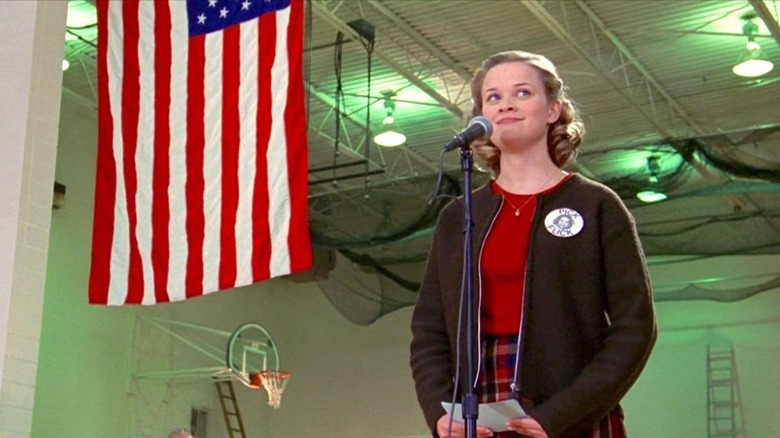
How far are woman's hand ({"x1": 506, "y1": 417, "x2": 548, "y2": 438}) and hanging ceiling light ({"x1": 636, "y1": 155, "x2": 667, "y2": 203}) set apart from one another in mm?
6162

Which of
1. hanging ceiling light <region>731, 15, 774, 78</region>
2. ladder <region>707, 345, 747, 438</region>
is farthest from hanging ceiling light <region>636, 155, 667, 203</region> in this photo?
hanging ceiling light <region>731, 15, 774, 78</region>

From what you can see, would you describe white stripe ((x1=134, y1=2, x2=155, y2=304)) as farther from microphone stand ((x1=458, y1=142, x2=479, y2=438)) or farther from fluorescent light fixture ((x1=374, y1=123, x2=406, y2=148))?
fluorescent light fixture ((x1=374, y1=123, x2=406, y2=148))

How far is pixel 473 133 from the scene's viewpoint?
7.02 ft

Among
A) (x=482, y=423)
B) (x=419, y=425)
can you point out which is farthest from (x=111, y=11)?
(x=419, y=425)

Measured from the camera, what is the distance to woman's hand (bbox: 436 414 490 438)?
2.07 m

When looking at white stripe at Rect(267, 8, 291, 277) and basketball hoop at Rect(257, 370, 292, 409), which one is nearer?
white stripe at Rect(267, 8, 291, 277)

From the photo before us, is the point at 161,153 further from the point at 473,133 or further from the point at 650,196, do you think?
the point at 650,196

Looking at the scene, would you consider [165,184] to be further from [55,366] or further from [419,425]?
[419,425]

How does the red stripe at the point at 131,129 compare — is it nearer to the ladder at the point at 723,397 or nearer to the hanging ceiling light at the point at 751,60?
the ladder at the point at 723,397

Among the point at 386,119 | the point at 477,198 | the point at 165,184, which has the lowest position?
the point at 477,198

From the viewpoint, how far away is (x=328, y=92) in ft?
42.2

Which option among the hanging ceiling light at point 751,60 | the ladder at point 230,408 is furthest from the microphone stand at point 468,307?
the ladder at point 230,408

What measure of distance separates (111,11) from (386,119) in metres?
7.44

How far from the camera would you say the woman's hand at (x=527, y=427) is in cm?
202
